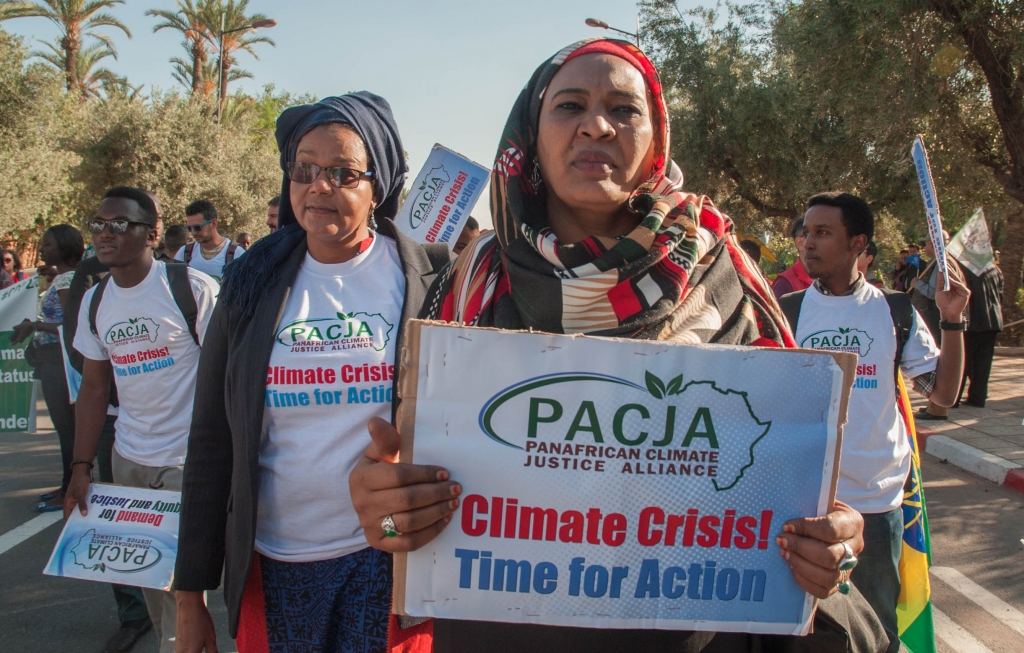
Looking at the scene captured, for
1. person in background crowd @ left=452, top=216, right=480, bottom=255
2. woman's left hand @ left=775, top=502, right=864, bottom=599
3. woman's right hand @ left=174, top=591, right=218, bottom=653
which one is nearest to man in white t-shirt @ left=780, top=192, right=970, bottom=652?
woman's left hand @ left=775, top=502, right=864, bottom=599

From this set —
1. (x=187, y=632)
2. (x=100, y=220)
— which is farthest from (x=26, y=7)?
(x=187, y=632)

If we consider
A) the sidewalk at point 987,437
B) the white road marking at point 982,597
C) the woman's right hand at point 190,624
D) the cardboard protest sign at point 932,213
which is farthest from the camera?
the sidewalk at point 987,437

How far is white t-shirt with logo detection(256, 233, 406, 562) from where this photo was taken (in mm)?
2035

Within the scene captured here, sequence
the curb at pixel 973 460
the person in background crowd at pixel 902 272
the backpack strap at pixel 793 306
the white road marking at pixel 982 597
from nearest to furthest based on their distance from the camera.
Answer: the backpack strap at pixel 793 306 < the white road marking at pixel 982 597 < the curb at pixel 973 460 < the person in background crowd at pixel 902 272

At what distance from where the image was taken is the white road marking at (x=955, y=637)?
3.82 metres

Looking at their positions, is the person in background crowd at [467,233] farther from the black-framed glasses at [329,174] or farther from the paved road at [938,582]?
the black-framed glasses at [329,174]

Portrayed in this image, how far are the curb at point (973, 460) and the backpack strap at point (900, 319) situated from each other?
4561 millimetres

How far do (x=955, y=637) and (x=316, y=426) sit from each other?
147 inches

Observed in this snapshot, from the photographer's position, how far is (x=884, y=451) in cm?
291

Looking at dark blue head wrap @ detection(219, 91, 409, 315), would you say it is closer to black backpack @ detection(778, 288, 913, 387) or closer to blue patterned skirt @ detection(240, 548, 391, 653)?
blue patterned skirt @ detection(240, 548, 391, 653)

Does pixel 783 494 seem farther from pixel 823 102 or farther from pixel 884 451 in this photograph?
pixel 823 102

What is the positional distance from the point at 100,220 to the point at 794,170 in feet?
56.9

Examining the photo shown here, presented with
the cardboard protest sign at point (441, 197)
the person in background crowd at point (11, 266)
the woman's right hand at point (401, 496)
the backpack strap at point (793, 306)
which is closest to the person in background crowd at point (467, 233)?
the cardboard protest sign at point (441, 197)

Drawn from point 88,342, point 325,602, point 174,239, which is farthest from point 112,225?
point 174,239
